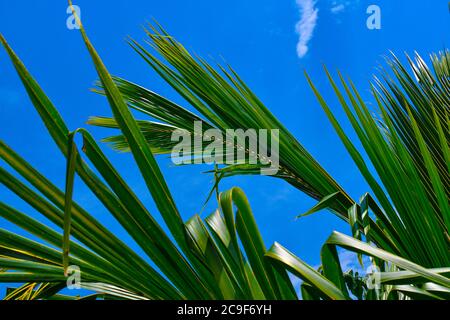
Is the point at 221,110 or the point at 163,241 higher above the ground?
→ the point at 221,110

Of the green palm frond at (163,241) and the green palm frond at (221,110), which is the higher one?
the green palm frond at (221,110)

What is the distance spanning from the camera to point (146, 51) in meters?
1.38

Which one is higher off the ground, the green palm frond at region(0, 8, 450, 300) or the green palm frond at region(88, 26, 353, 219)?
the green palm frond at region(88, 26, 353, 219)

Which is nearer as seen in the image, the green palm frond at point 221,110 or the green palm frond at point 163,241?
the green palm frond at point 163,241

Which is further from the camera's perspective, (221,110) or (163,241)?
(221,110)

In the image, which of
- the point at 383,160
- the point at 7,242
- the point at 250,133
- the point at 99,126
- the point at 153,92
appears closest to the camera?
the point at 7,242

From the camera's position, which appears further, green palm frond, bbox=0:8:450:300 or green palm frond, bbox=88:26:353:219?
green palm frond, bbox=88:26:353:219

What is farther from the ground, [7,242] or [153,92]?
[153,92]
